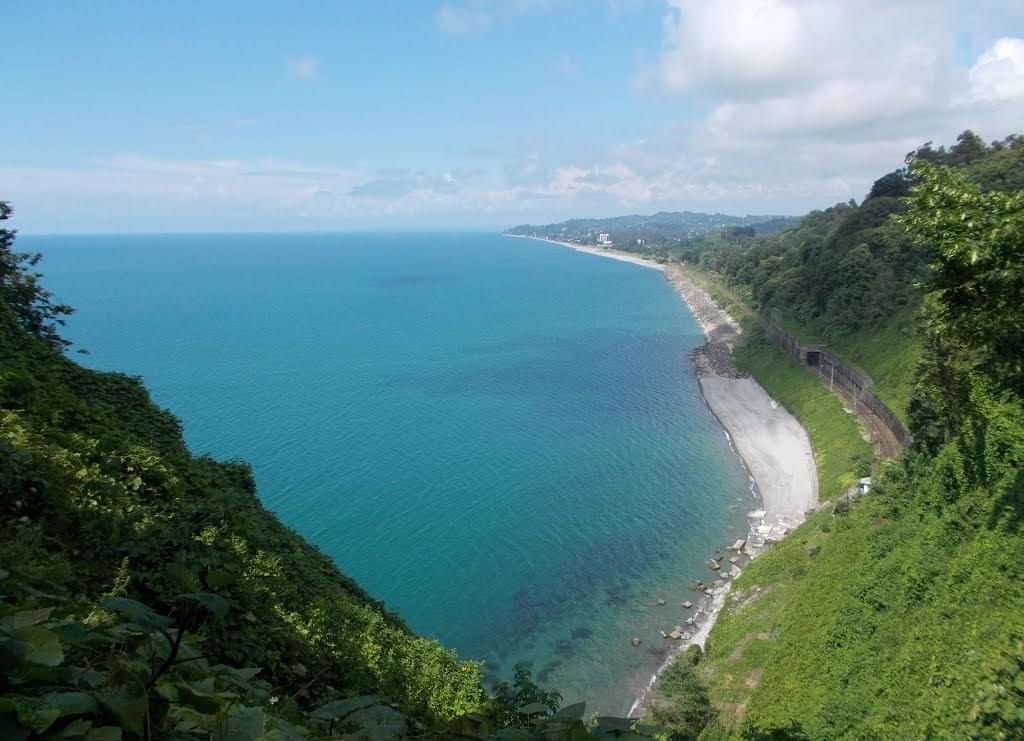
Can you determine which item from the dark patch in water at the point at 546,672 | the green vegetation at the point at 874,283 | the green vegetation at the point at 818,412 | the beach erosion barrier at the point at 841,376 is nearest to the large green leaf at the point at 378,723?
the dark patch in water at the point at 546,672

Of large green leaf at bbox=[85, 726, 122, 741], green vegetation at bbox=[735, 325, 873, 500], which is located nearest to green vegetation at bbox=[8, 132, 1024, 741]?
large green leaf at bbox=[85, 726, 122, 741]

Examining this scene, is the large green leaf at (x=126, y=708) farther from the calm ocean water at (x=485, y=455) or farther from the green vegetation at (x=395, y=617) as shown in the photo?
the calm ocean water at (x=485, y=455)

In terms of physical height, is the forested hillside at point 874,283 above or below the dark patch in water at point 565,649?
above

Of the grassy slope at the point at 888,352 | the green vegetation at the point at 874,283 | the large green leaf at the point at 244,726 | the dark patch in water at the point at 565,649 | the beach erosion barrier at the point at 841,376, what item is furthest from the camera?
the green vegetation at the point at 874,283

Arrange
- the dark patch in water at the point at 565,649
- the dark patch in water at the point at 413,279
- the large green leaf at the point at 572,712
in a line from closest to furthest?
the large green leaf at the point at 572,712, the dark patch in water at the point at 565,649, the dark patch in water at the point at 413,279

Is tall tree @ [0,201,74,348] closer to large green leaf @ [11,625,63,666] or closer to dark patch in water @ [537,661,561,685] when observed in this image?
large green leaf @ [11,625,63,666]

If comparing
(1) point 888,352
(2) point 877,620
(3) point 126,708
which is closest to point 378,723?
(3) point 126,708

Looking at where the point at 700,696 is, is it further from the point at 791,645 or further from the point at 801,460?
the point at 801,460
